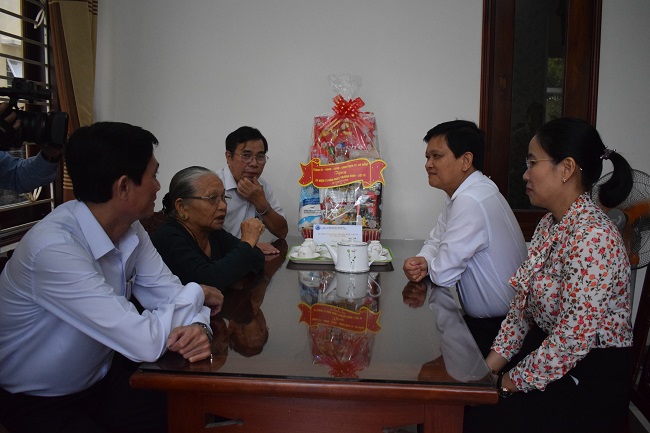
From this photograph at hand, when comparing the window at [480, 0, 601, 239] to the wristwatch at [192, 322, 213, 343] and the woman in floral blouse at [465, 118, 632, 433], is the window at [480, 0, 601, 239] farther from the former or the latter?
the wristwatch at [192, 322, 213, 343]

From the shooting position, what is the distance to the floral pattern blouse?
1.24 meters

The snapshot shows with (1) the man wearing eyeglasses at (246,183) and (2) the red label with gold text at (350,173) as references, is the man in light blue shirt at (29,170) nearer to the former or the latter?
(1) the man wearing eyeglasses at (246,183)

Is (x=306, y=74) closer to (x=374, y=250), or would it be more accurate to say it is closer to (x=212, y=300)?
(x=374, y=250)

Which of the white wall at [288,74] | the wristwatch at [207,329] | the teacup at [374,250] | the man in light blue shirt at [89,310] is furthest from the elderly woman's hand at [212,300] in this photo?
the white wall at [288,74]

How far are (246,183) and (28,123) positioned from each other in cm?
100

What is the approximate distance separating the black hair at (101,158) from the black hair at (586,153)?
99 centimetres

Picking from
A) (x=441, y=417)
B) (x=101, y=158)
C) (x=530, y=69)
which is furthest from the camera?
(x=530, y=69)

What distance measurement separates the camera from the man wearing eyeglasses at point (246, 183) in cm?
256

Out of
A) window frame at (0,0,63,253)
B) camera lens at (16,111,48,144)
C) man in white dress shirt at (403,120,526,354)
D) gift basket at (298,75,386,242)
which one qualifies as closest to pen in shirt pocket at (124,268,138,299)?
camera lens at (16,111,48,144)

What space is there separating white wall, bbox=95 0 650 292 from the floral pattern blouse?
5.43 feet

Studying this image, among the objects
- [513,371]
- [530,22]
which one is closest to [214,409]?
[513,371]

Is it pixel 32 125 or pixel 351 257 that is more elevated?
pixel 32 125

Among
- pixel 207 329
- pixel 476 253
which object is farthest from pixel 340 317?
pixel 476 253

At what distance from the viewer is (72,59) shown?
103 inches
